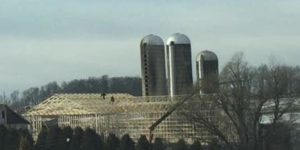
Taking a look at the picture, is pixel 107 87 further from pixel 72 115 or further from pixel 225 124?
pixel 225 124

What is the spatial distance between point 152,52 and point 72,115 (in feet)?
51.3

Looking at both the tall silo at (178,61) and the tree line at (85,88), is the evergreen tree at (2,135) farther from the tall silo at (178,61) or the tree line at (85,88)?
the tree line at (85,88)

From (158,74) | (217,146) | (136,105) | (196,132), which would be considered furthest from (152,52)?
(217,146)

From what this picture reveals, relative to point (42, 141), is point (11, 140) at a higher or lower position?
higher

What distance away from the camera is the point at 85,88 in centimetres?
15150

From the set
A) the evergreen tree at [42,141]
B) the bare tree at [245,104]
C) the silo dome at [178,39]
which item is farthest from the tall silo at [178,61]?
the evergreen tree at [42,141]

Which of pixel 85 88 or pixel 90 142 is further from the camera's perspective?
pixel 85 88

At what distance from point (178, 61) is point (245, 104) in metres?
33.8

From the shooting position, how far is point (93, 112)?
7444 centimetres

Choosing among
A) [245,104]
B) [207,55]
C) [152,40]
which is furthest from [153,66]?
[245,104]

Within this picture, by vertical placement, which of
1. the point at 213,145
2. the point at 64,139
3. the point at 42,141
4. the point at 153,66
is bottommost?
the point at 213,145

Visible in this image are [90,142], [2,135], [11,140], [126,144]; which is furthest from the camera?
[2,135]

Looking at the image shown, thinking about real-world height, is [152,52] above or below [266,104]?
above

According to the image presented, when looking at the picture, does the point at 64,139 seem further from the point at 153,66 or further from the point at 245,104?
the point at 153,66
